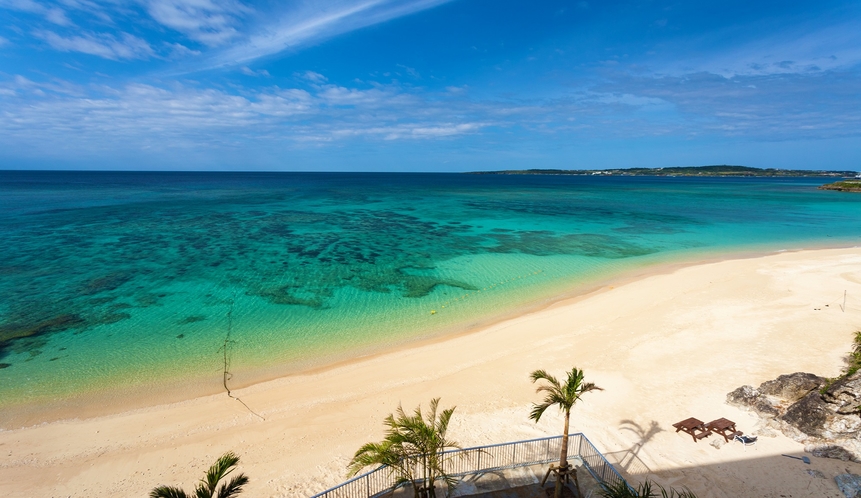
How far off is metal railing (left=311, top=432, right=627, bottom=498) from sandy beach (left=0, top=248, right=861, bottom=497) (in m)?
0.89

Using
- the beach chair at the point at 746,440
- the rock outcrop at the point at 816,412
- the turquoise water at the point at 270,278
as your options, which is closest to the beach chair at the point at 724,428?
the beach chair at the point at 746,440

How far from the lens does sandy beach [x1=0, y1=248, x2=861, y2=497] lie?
1073 centimetres

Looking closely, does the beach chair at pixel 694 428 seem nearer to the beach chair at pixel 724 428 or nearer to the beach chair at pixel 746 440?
the beach chair at pixel 724 428

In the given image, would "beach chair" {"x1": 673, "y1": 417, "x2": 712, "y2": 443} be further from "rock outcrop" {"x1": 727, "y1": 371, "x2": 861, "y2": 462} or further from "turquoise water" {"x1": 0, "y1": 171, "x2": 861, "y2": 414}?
"turquoise water" {"x1": 0, "y1": 171, "x2": 861, "y2": 414}

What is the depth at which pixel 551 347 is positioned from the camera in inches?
715

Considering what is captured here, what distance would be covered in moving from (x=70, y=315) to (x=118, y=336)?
5.04 m

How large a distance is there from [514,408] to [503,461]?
2933mm

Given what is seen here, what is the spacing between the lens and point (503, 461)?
1095 centimetres


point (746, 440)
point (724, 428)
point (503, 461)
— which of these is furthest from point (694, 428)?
point (503, 461)

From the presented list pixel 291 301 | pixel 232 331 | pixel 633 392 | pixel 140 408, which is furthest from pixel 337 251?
pixel 633 392

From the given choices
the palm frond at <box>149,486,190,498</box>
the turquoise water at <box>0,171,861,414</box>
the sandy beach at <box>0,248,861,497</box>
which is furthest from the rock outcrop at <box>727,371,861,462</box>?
the palm frond at <box>149,486,190,498</box>

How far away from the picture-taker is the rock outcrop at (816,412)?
10.8 meters

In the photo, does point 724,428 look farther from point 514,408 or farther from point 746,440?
point 514,408

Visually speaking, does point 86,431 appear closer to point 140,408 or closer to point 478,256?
point 140,408
